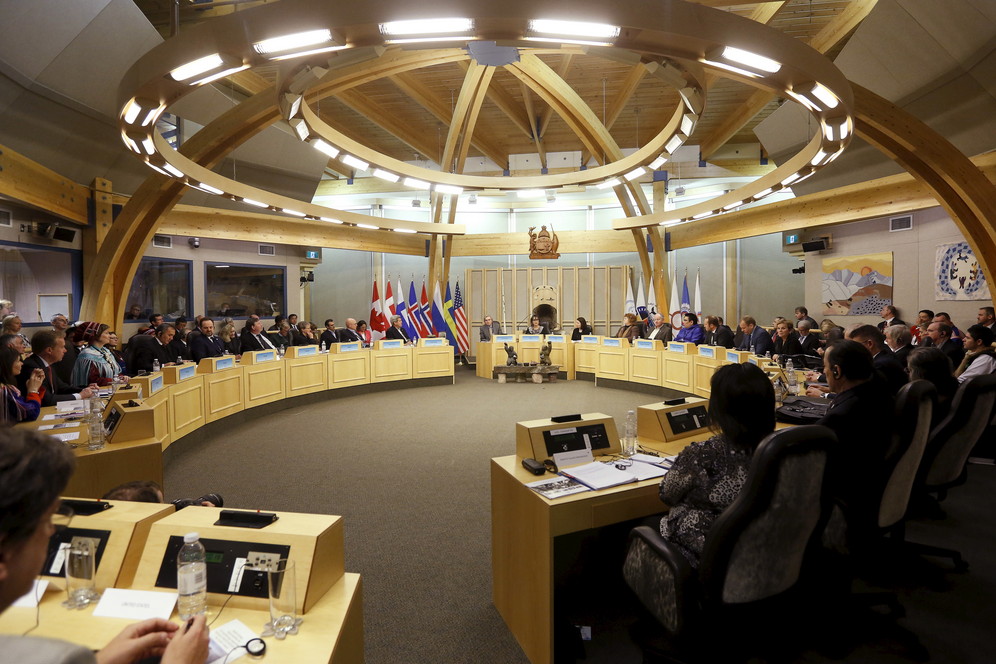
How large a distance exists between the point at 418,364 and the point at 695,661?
955 cm

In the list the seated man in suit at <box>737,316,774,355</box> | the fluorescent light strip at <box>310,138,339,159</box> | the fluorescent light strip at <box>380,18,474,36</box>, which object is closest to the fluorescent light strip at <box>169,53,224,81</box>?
the fluorescent light strip at <box>380,18,474,36</box>

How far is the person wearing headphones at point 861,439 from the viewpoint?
277cm

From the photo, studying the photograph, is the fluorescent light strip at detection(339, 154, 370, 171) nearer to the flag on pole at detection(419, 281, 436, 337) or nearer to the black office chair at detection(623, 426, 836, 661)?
the black office chair at detection(623, 426, 836, 661)

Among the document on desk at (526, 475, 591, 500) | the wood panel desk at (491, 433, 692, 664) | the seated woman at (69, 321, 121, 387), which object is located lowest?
the wood panel desk at (491, 433, 692, 664)

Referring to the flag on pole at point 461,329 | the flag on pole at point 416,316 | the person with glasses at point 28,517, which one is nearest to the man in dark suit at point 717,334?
the flag on pole at point 461,329

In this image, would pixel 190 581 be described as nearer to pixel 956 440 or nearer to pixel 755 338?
pixel 956 440

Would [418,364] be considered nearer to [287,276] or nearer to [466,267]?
[287,276]

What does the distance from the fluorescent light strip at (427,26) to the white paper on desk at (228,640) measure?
3.12 metres

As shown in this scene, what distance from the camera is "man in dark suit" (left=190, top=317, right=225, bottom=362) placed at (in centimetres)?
816

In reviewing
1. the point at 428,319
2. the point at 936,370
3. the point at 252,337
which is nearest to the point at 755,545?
the point at 936,370

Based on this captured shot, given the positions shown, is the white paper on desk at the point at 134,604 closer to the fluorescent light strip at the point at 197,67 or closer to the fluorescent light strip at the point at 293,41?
the fluorescent light strip at the point at 293,41

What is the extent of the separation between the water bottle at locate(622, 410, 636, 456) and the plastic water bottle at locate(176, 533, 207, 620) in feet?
7.43

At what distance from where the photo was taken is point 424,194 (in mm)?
16188

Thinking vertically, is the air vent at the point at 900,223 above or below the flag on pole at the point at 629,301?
above
